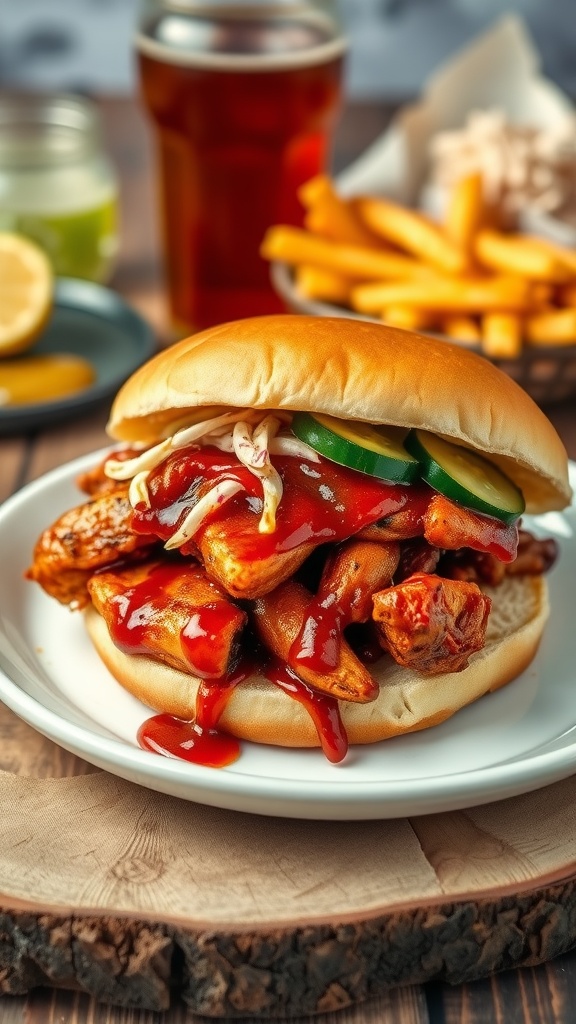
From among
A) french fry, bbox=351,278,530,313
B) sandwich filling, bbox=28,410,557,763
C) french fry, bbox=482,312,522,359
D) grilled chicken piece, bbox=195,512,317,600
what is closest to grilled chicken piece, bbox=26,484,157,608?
sandwich filling, bbox=28,410,557,763

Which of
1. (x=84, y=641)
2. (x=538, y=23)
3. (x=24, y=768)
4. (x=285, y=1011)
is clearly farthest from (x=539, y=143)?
(x=538, y=23)

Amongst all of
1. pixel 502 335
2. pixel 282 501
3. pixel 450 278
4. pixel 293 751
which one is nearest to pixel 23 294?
pixel 450 278

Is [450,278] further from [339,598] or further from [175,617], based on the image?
[175,617]

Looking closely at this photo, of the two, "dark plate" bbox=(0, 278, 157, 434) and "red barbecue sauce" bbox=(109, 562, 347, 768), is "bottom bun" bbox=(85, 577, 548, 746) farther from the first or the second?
"dark plate" bbox=(0, 278, 157, 434)

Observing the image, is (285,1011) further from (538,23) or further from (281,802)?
(538,23)

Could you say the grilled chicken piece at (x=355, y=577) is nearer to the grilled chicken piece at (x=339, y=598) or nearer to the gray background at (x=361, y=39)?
the grilled chicken piece at (x=339, y=598)

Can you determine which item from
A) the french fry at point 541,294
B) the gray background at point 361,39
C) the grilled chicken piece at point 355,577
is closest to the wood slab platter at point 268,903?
the grilled chicken piece at point 355,577
